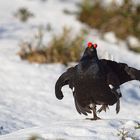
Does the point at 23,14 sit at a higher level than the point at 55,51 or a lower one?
higher

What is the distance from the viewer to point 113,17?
13.6 m

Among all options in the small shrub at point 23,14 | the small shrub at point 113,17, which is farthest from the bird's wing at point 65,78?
the small shrub at point 113,17

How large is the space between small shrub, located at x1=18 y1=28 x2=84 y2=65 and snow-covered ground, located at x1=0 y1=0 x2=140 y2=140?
175 millimetres

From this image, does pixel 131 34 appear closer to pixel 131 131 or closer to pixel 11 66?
pixel 11 66

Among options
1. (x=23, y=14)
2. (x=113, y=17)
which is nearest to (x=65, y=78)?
(x=23, y=14)

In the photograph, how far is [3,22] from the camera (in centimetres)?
1254

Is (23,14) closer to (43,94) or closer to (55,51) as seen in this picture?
(55,51)

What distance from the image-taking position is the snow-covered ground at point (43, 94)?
6.20m

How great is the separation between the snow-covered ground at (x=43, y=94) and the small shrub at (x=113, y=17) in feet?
0.94

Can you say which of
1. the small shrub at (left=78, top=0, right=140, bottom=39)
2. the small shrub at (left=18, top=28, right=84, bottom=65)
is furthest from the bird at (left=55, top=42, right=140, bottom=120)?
the small shrub at (left=78, top=0, right=140, bottom=39)

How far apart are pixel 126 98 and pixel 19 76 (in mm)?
1507

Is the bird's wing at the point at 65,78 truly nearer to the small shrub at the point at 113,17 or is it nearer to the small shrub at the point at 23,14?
the small shrub at the point at 23,14

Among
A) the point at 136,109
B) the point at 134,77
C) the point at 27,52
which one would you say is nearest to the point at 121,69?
the point at 134,77

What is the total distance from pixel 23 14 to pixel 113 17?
173cm
